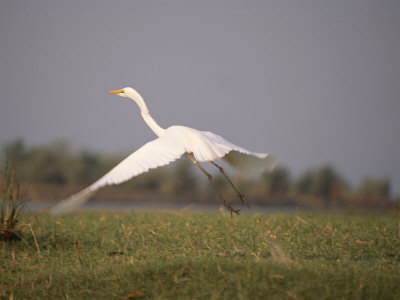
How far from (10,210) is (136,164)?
2.68m

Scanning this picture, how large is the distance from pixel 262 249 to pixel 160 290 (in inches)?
73.1

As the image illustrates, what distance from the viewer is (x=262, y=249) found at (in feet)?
18.4

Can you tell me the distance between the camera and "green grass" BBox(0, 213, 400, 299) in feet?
13.0

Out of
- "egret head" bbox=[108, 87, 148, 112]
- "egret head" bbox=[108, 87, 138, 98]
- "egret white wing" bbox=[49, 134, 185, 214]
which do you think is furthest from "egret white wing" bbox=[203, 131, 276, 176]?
"egret head" bbox=[108, 87, 138, 98]

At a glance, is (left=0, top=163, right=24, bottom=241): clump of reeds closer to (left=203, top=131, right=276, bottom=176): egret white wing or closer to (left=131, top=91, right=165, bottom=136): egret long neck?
(left=131, top=91, right=165, bottom=136): egret long neck

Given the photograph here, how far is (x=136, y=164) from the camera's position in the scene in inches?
199

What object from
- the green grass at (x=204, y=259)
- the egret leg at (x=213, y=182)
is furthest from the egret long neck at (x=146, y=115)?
the green grass at (x=204, y=259)

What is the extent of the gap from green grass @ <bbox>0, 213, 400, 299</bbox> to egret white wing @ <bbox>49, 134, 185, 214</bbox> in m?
0.75

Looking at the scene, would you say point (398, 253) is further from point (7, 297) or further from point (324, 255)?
point (7, 297)

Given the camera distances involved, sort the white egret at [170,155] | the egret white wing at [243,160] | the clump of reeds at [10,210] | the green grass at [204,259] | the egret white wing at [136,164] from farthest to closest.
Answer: the clump of reeds at [10,210]
the egret white wing at [243,160]
the white egret at [170,155]
the egret white wing at [136,164]
the green grass at [204,259]

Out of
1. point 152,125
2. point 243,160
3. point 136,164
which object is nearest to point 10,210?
point 152,125

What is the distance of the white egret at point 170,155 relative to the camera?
4496mm

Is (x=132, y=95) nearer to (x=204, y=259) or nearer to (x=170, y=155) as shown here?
(x=170, y=155)

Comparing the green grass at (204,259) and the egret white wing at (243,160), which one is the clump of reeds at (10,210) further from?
the egret white wing at (243,160)
